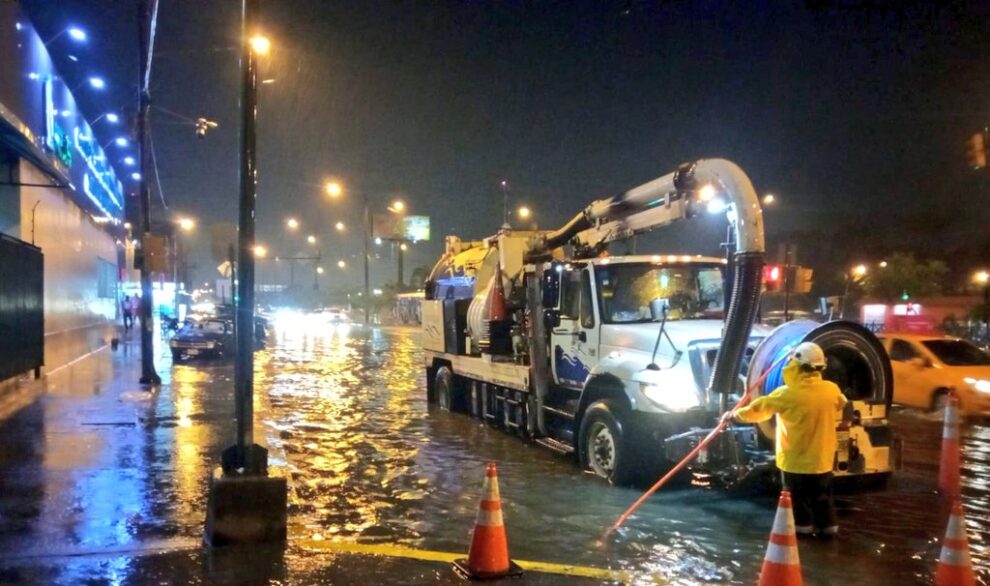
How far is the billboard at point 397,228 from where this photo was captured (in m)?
54.7

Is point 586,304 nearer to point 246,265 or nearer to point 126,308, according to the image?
point 246,265

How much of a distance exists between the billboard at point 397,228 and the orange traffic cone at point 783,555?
49.9m

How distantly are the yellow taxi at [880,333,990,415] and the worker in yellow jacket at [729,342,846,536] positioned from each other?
9577mm

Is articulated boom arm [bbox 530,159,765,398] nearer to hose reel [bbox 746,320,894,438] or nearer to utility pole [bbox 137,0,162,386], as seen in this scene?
hose reel [bbox 746,320,894,438]

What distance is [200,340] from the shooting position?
25.8 m

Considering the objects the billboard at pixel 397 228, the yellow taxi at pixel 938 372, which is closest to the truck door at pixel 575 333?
the yellow taxi at pixel 938 372

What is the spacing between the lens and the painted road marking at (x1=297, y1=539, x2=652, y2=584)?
6.25 meters

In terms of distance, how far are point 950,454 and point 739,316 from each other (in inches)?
116

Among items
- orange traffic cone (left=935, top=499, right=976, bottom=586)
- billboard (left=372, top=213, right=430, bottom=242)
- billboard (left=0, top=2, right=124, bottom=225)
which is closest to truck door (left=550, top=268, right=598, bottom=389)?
orange traffic cone (left=935, top=499, right=976, bottom=586)

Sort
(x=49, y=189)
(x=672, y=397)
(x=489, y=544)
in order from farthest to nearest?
1. (x=49, y=189)
2. (x=672, y=397)
3. (x=489, y=544)

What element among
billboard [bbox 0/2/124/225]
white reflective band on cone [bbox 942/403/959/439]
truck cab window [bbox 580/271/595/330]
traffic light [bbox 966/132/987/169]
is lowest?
white reflective band on cone [bbox 942/403/959/439]

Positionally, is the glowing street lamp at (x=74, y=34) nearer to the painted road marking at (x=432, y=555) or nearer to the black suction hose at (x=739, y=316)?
the painted road marking at (x=432, y=555)

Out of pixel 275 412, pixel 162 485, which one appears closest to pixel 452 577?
pixel 162 485

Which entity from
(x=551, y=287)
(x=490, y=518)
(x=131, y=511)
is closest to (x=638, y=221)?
(x=551, y=287)
